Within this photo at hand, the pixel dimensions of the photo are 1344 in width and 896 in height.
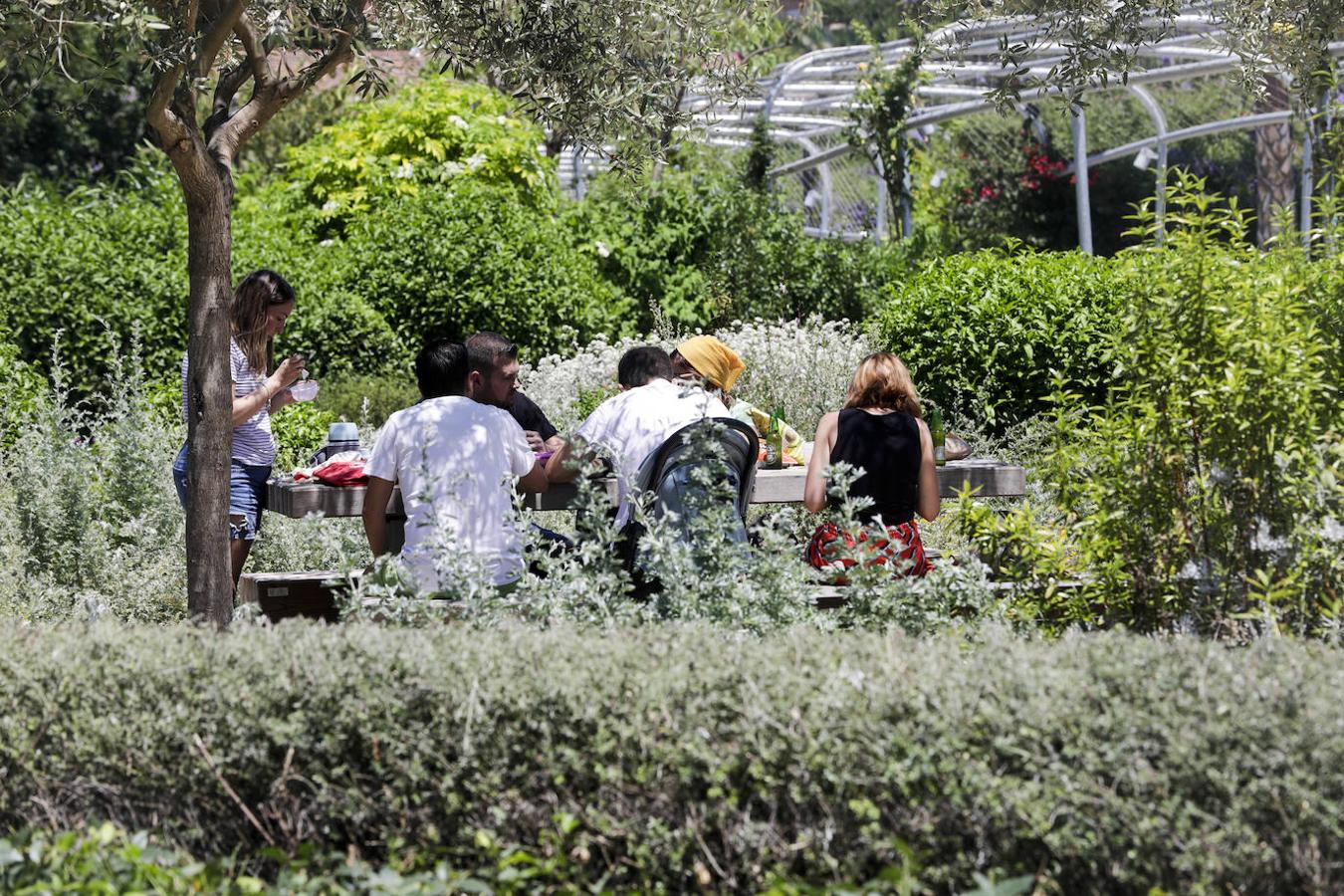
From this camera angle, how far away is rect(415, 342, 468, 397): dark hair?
14.9 feet

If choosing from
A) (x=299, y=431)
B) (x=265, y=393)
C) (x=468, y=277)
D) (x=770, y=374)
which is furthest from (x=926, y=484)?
(x=468, y=277)

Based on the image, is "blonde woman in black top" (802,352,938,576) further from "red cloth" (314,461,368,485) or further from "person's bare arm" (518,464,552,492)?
"red cloth" (314,461,368,485)

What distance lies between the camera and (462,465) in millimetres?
4312

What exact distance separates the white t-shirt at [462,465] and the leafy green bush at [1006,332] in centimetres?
466

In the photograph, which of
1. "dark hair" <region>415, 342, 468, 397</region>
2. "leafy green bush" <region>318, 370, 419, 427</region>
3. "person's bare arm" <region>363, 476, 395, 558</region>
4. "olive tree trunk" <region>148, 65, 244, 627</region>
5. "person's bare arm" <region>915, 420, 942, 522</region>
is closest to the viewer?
"olive tree trunk" <region>148, 65, 244, 627</region>

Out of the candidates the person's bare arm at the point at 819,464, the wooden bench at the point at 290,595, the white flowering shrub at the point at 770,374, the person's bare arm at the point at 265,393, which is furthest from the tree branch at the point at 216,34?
the white flowering shrub at the point at 770,374

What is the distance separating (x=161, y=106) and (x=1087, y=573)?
2703 millimetres

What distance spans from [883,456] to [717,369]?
833 mm

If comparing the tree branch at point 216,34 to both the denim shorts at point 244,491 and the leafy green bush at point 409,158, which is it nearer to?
the denim shorts at point 244,491

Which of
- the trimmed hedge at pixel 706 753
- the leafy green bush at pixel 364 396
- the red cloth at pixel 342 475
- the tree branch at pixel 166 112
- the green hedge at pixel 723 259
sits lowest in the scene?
the trimmed hedge at pixel 706 753

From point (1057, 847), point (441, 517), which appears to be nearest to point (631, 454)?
point (441, 517)

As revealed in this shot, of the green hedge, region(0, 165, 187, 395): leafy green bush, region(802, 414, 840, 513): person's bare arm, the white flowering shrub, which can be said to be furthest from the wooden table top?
the green hedge

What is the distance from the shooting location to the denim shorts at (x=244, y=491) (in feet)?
16.1

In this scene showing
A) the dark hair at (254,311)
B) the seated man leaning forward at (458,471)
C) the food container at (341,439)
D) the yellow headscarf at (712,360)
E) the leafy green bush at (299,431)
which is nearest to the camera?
the seated man leaning forward at (458,471)
